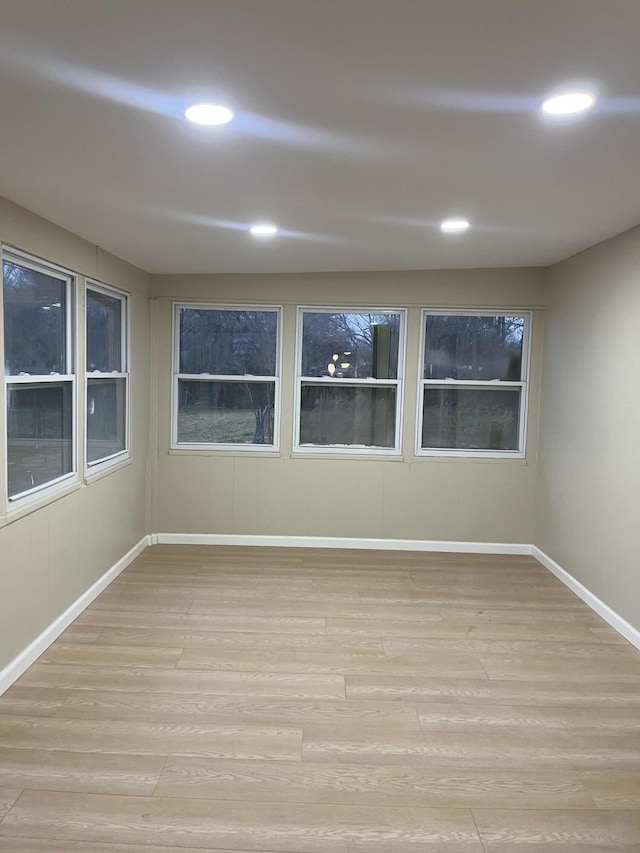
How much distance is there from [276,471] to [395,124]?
3.60m

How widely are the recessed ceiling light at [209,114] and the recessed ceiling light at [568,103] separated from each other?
0.97 m

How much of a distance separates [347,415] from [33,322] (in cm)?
274

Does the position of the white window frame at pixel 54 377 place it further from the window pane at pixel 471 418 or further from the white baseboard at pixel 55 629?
the window pane at pixel 471 418

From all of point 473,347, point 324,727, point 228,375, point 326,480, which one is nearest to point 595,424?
point 473,347

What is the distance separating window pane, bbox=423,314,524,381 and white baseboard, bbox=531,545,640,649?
1538 mm

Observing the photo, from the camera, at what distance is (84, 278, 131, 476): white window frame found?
3.88 meters

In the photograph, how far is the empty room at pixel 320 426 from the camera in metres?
1.67

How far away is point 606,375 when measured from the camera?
12.8 ft

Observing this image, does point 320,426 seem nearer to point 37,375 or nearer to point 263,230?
point 263,230

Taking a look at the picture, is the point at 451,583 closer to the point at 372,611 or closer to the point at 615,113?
the point at 372,611

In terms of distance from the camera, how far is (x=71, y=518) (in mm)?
3615

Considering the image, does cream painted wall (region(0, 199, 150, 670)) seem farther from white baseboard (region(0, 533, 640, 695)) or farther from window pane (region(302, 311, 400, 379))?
window pane (region(302, 311, 400, 379))

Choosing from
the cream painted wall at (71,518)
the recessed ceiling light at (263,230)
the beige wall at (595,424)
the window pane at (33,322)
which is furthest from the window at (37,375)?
the beige wall at (595,424)

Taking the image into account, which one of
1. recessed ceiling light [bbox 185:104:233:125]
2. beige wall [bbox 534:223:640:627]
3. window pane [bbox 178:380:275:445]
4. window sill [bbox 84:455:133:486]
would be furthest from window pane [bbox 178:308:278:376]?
recessed ceiling light [bbox 185:104:233:125]
